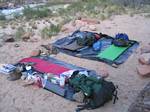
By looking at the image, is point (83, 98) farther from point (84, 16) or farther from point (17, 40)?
point (84, 16)

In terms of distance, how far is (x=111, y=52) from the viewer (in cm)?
711

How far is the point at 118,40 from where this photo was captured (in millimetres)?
7441

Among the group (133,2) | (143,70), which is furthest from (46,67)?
(133,2)

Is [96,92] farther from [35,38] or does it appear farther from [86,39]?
[35,38]

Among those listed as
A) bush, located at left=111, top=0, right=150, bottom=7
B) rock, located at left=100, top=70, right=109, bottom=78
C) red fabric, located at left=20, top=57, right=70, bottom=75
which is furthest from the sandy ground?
bush, located at left=111, top=0, right=150, bottom=7

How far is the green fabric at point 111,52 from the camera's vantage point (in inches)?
271

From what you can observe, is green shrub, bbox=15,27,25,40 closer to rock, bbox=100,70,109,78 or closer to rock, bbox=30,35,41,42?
rock, bbox=30,35,41,42

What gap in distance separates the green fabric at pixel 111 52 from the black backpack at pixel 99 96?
6.12 feet

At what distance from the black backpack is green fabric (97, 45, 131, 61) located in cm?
187

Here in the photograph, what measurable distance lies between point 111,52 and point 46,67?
64.5 inches

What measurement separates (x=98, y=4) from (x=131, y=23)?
3.89 m

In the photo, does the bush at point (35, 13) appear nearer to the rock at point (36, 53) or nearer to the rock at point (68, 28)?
the rock at point (68, 28)

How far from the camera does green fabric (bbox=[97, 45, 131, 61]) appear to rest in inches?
271

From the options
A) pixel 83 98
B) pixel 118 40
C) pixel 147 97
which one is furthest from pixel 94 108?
pixel 118 40
